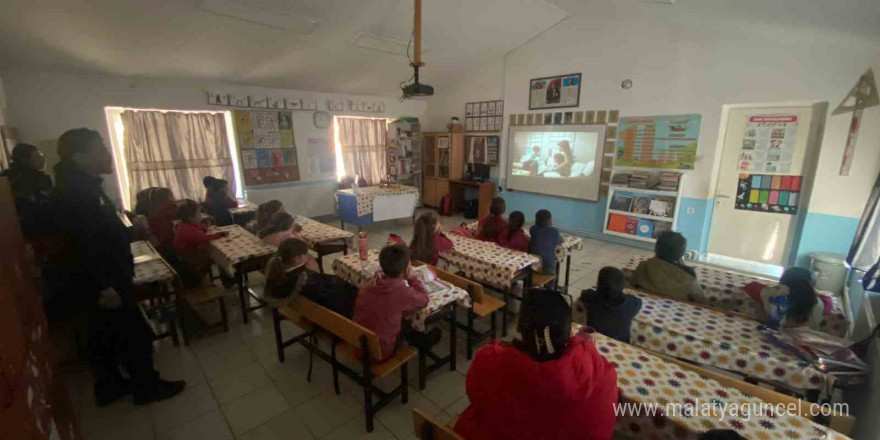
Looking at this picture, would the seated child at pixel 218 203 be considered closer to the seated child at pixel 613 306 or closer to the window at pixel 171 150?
the window at pixel 171 150

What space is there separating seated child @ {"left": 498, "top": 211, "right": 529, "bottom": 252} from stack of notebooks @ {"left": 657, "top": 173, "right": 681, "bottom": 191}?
8.82 ft

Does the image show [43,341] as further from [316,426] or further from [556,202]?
[556,202]

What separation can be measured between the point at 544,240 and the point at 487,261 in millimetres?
628

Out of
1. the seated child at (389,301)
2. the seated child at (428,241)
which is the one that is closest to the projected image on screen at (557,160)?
the seated child at (428,241)

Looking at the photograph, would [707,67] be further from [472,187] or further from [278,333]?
[278,333]

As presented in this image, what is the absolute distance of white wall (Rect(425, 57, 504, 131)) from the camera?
20.6ft

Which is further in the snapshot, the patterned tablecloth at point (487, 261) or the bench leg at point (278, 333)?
the patterned tablecloth at point (487, 261)

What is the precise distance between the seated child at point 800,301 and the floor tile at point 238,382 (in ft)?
9.91

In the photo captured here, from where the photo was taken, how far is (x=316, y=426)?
1.97 meters

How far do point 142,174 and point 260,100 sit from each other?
1.89 metres

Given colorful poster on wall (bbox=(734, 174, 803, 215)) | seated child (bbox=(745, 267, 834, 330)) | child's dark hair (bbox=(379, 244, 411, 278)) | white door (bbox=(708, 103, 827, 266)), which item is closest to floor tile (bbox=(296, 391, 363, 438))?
child's dark hair (bbox=(379, 244, 411, 278))

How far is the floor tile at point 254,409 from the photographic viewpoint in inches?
78.4

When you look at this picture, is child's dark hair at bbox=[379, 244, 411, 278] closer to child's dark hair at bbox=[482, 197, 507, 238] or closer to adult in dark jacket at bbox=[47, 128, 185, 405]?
adult in dark jacket at bbox=[47, 128, 185, 405]

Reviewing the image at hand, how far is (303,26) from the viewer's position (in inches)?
159
